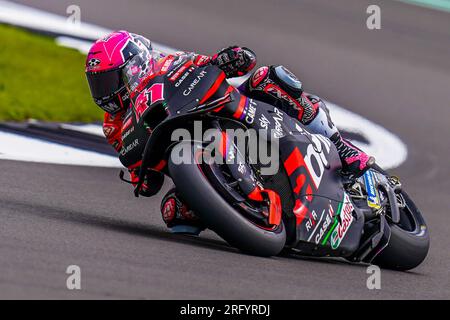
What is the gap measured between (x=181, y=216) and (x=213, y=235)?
0.49 m

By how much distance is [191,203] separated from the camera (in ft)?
17.9

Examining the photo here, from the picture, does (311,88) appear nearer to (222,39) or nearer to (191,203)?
(222,39)

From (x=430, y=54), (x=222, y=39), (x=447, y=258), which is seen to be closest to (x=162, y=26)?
(x=222, y=39)

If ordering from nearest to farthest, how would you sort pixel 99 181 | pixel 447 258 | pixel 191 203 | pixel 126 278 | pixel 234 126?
1. pixel 126 278
2. pixel 191 203
3. pixel 234 126
4. pixel 447 258
5. pixel 99 181

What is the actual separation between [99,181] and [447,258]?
256 cm

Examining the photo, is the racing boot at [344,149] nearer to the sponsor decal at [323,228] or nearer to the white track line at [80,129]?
the sponsor decal at [323,228]

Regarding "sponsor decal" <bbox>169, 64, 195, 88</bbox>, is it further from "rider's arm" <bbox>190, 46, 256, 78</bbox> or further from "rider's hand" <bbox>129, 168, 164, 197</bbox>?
"rider's hand" <bbox>129, 168, 164, 197</bbox>

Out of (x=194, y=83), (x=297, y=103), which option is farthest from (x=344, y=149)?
(x=194, y=83)

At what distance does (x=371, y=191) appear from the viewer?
6.41 meters

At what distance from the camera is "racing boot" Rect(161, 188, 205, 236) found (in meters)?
6.18

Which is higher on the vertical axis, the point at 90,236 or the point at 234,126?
the point at 234,126

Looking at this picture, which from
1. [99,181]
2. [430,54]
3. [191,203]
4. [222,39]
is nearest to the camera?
[191,203]

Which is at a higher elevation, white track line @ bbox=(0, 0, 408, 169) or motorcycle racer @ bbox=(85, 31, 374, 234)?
motorcycle racer @ bbox=(85, 31, 374, 234)

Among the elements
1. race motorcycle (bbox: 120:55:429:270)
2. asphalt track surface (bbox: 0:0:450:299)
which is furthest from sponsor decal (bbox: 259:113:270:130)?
asphalt track surface (bbox: 0:0:450:299)
